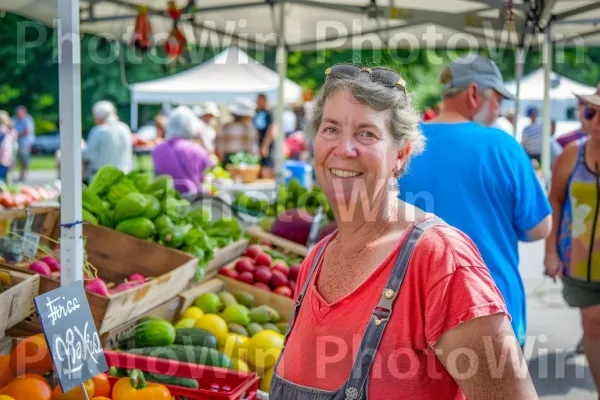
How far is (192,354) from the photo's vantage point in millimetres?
2975

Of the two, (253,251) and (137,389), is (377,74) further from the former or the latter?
(253,251)

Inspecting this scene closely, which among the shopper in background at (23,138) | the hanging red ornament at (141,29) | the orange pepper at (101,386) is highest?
the hanging red ornament at (141,29)

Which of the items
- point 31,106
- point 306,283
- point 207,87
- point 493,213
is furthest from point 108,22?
point 31,106

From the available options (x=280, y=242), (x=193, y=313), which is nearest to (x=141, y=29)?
(x=280, y=242)

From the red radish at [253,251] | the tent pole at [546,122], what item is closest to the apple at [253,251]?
the red radish at [253,251]

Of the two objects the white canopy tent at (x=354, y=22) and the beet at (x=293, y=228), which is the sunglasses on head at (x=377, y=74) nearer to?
the beet at (x=293, y=228)

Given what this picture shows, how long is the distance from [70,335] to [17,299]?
1.77 ft

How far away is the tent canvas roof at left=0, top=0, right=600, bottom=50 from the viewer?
20.3 feet

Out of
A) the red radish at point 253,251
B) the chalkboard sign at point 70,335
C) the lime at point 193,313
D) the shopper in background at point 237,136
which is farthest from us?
the shopper in background at point 237,136

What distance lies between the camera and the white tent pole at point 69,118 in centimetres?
228

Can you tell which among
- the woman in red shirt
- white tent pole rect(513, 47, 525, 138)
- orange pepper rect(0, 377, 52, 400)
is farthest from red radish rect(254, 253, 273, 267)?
the woman in red shirt

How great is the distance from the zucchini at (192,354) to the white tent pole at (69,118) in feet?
2.36

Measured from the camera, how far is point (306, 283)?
71.8 inches

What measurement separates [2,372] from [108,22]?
18.9ft
